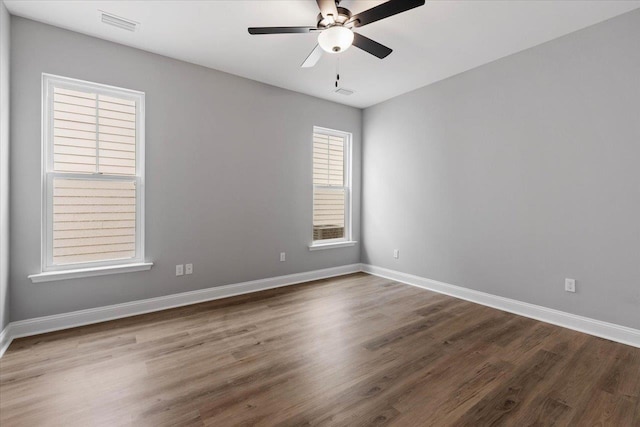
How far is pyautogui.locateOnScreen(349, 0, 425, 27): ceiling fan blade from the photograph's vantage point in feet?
6.40

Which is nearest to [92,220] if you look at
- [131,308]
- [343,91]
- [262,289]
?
[131,308]

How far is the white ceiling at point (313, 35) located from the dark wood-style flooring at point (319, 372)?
283 centimetres

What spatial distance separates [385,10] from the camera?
2070mm

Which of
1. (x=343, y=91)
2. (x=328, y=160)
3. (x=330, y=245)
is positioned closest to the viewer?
(x=343, y=91)

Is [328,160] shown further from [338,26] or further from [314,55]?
[338,26]

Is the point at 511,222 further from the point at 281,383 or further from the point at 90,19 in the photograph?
the point at 90,19

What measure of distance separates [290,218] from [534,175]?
300 cm

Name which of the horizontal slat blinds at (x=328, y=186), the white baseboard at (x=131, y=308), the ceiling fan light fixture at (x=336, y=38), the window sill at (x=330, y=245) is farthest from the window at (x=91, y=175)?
the horizontal slat blinds at (x=328, y=186)

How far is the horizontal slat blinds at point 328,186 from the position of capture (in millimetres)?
4773

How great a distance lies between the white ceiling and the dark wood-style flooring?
2.83m

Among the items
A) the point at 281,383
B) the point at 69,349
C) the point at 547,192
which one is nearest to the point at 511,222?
the point at 547,192

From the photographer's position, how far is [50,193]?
2830mm

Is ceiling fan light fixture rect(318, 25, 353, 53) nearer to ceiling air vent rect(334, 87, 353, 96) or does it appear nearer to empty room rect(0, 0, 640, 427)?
empty room rect(0, 0, 640, 427)

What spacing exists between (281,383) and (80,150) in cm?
290
